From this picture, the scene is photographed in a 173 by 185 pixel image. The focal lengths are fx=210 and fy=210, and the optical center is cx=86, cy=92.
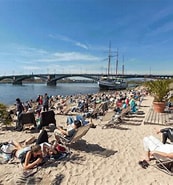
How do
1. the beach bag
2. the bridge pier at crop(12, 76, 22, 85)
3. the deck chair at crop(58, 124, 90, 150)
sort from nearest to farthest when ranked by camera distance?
the beach bag
the deck chair at crop(58, 124, 90, 150)
the bridge pier at crop(12, 76, 22, 85)

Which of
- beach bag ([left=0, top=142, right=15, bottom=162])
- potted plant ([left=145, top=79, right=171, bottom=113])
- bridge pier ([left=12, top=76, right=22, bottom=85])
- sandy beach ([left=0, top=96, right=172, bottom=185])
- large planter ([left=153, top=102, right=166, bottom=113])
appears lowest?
sandy beach ([left=0, top=96, right=172, bottom=185])

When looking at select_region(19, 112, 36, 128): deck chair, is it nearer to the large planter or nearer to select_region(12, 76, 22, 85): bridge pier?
the large planter

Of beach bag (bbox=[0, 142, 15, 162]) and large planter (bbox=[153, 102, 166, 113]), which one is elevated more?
large planter (bbox=[153, 102, 166, 113])

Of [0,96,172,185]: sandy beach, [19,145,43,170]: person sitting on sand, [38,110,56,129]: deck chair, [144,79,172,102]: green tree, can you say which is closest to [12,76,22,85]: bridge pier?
[144,79,172,102]: green tree

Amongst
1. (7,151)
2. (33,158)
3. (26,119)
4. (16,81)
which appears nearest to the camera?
(33,158)

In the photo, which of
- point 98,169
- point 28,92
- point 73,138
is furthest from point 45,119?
point 28,92

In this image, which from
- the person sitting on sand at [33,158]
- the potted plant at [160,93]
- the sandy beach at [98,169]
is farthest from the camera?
the potted plant at [160,93]

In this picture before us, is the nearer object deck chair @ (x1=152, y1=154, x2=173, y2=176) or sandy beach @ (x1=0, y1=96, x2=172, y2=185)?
sandy beach @ (x1=0, y1=96, x2=172, y2=185)

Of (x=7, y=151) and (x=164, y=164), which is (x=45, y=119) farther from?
(x=164, y=164)

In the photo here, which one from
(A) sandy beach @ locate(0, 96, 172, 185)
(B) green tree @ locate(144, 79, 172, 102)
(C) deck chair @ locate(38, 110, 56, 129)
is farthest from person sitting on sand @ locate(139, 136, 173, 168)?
(B) green tree @ locate(144, 79, 172, 102)

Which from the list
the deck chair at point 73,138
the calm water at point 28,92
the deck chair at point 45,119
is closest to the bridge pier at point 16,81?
the calm water at point 28,92

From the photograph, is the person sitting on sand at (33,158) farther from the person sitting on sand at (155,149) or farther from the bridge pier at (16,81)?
the bridge pier at (16,81)

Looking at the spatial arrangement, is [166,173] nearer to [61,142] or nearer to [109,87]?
[61,142]

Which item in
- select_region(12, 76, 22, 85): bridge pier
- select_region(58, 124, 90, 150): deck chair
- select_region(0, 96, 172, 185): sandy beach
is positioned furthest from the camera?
select_region(12, 76, 22, 85): bridge pier
